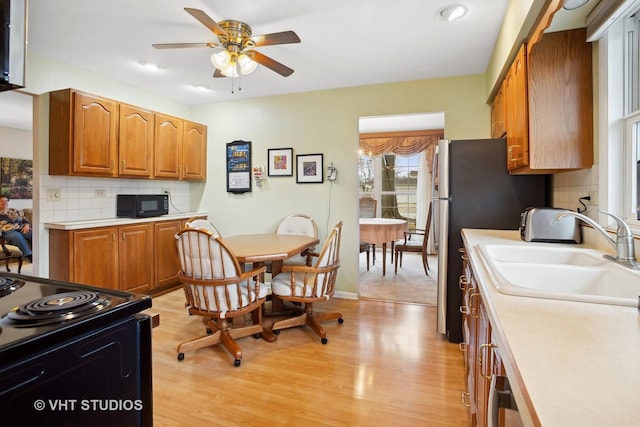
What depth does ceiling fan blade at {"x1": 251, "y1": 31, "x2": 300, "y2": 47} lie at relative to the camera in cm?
202

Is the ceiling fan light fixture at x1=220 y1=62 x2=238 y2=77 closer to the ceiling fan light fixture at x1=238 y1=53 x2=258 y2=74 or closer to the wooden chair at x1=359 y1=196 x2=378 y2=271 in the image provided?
the ceiling fan light fixture at x1=238 y1=53 x2=258 y2=74

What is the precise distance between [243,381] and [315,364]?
49 centimetres

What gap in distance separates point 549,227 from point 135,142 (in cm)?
382

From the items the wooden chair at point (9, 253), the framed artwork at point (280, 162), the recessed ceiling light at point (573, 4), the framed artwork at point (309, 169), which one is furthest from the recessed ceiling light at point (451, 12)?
the wooden chair at point (9, 253)

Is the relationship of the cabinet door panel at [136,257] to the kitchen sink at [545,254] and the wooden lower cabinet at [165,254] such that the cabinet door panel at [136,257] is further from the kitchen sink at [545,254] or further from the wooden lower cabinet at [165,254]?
the kitchen sink at [545,254]

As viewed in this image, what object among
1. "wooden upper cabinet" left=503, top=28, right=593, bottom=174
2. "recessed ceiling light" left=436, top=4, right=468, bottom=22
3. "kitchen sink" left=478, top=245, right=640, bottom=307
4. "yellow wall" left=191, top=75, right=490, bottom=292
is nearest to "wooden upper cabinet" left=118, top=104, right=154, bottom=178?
"yellow wall" left=191, top=75, right=490, bottom=292

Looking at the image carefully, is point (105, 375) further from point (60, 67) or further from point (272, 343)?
point (60, 67)

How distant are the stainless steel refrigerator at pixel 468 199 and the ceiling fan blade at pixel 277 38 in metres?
1.36

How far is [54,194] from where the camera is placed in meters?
3.02

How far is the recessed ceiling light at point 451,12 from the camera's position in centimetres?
210

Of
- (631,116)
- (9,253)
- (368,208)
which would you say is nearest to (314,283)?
(631,116)

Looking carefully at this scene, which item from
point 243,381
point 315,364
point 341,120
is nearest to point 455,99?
point 341,120

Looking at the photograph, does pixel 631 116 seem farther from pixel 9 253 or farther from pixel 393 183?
pixel 9 253

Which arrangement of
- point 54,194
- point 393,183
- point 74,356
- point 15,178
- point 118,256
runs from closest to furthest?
point 74,356 → point 54,194 → point 118,256 → point 15,178 → point 393,183
